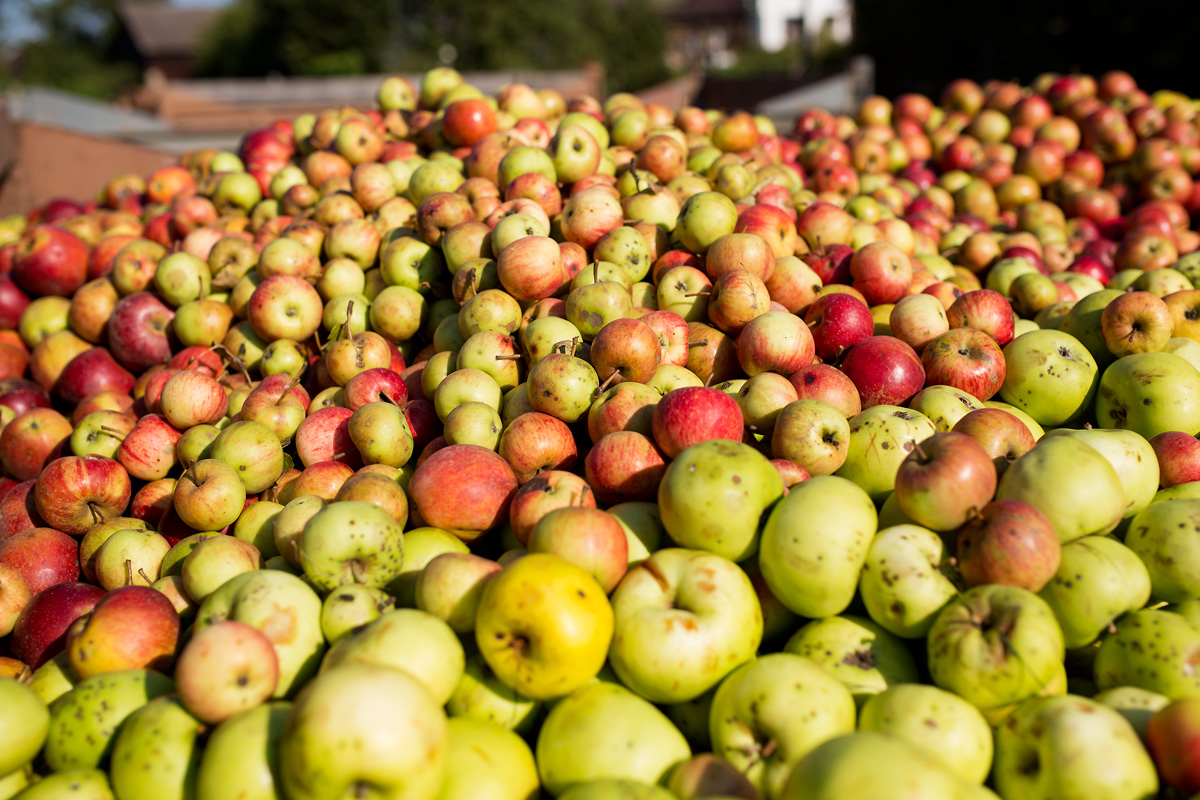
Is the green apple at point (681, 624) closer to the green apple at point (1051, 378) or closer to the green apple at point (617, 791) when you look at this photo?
the green apple at point (617, 791)

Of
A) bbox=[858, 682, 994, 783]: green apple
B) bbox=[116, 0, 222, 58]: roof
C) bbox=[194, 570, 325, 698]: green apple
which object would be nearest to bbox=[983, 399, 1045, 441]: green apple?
bbox=[858, 682, 994, 783]: green apple

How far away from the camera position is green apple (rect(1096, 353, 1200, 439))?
3230 millimetres

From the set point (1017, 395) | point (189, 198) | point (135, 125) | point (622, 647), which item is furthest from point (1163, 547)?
point (135, 125)

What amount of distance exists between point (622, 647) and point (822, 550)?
729mm

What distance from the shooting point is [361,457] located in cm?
358

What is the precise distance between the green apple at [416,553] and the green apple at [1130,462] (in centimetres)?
248

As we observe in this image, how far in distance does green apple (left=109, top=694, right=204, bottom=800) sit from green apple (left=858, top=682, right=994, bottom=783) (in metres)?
1.99

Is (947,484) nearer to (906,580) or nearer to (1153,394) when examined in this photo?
(906,580)

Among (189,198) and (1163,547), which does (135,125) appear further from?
(1163,547)

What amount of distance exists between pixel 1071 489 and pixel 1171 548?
44 centimetres

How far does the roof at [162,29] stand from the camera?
59281 mm

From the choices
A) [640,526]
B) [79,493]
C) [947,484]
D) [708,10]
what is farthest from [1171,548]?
[708,10]

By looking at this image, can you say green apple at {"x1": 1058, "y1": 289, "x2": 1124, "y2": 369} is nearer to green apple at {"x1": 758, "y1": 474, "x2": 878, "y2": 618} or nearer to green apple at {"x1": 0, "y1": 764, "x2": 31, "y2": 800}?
green apple at {"x1": 758, "y1": 474, "x2": 878, "y2": 618}

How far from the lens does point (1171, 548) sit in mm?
2516
